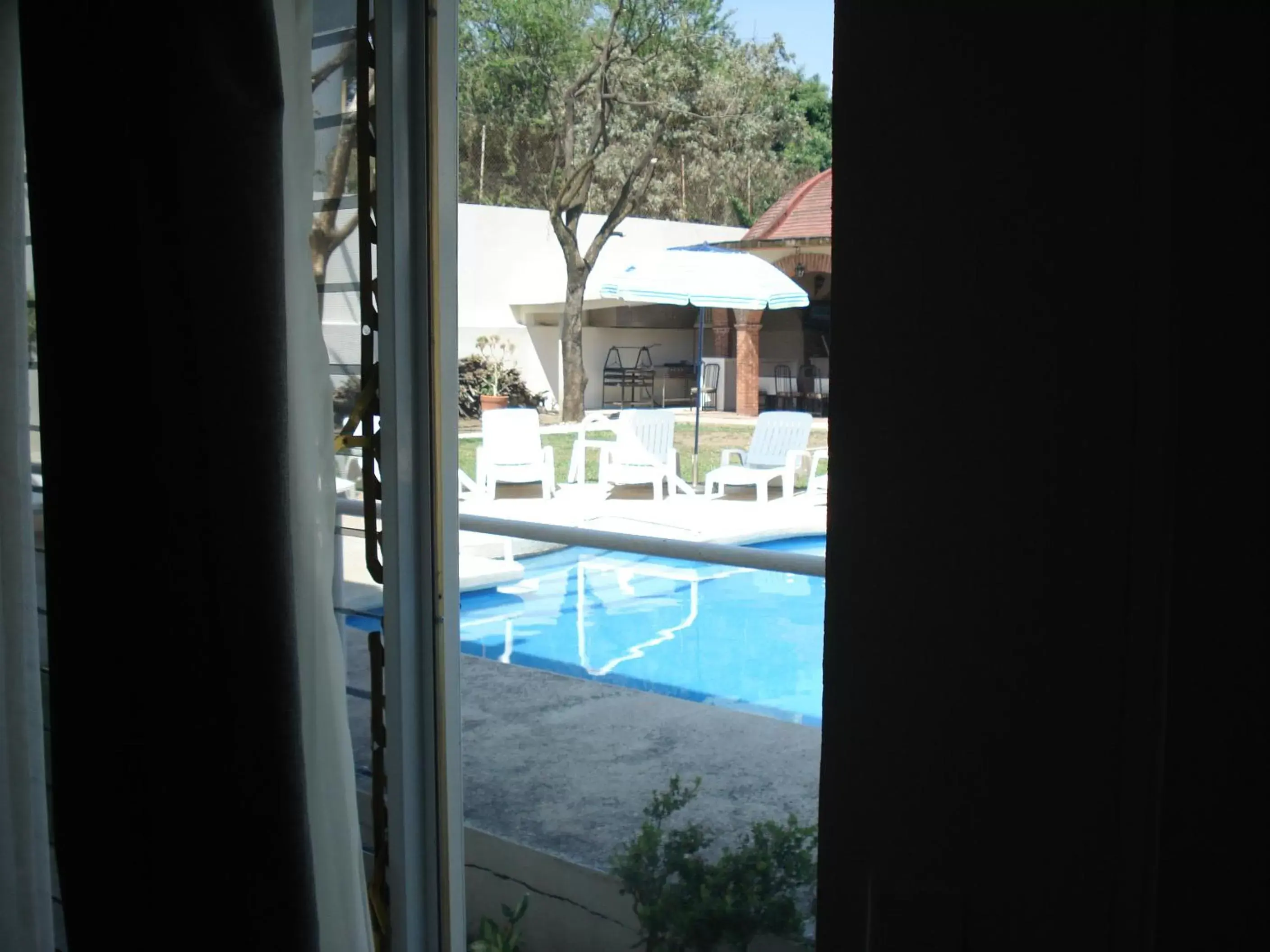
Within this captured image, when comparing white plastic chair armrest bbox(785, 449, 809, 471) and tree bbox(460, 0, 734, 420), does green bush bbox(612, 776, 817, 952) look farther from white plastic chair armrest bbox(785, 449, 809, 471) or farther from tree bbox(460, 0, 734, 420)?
tree bbox(460, 0, 734, 420)

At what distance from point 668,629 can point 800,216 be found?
605 centimetres

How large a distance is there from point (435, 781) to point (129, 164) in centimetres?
73

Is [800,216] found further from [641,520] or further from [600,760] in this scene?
[600,760]

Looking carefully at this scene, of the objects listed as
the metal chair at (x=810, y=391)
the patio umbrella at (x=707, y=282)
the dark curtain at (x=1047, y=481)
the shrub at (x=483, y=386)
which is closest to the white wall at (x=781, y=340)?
the metal chair at (x=810, y=391)

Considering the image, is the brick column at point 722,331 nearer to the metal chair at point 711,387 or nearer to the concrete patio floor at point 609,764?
the metal chair at point 711,387

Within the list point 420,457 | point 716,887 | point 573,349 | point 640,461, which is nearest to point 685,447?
point 573,349

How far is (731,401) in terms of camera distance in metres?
12.5

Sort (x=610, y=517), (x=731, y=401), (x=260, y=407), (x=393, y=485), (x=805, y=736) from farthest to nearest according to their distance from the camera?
(x=731, y=401) < (x=610, y=517) < (x=805, y=736) < (x=393, y=485) < (x=260, y=407)

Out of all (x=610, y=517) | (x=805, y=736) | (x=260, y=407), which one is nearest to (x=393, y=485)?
(x=260, y=407)

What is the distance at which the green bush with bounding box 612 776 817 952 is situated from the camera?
1.82 m

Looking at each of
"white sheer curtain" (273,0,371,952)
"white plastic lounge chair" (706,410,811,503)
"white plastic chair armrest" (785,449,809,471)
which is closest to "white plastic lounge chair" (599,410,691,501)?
"white plastic lounge chair" (706,410,811,503)

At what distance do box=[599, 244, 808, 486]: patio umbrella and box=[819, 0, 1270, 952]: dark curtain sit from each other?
23.7ft

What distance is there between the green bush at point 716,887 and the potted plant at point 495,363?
32.6 feet

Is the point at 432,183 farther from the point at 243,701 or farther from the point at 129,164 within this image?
the point at 243,701
